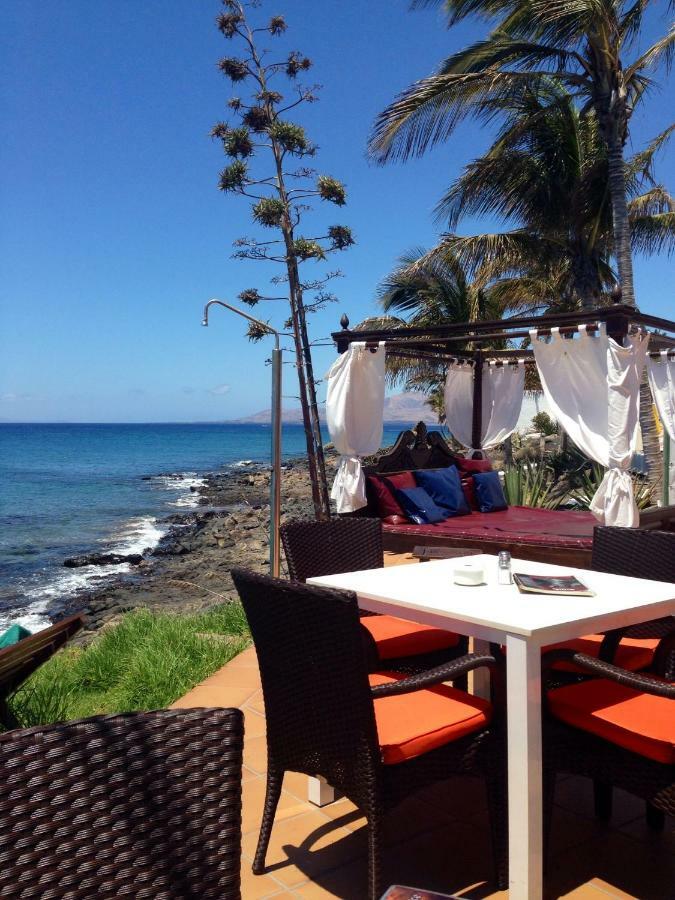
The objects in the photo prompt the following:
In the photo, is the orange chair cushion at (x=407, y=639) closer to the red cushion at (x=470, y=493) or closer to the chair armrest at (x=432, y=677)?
the chair armrest at (x=432, y=677)

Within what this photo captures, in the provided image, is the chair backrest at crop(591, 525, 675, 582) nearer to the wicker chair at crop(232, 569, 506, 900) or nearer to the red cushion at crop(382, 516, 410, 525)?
the wicker chair at crop(232, 569, 506, 900)

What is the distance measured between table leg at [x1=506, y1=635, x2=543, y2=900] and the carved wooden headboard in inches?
226

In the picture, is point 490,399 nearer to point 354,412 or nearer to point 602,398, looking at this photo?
point 354,412

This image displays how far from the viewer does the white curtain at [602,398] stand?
18.6ft

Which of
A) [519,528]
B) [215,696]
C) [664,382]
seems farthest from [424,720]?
[664,382]

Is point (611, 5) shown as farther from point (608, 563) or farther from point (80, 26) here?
point (608, 563)

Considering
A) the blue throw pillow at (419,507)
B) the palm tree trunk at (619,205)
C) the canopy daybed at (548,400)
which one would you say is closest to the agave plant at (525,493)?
the canopy daybed at (548,400)

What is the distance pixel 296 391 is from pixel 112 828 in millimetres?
6170

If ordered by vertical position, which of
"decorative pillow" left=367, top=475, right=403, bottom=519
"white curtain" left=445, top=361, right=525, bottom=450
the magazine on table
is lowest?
"decorative pillow" left=367, top=475, right=403, bottom=519

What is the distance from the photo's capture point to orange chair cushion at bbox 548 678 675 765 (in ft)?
6.39

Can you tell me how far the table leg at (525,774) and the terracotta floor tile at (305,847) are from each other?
0.57 meters

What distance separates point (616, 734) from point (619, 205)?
9402 millimetres

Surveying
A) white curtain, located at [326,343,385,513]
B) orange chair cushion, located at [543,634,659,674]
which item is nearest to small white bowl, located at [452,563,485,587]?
orange chair cushion, located at [543,634,659,674]

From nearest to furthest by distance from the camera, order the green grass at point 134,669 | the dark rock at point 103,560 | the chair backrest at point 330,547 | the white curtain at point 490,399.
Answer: the chair backrest at point 330,547
the green grass at point 134,669
the white curtain at point 490,399
the dark rock at point 103,560
